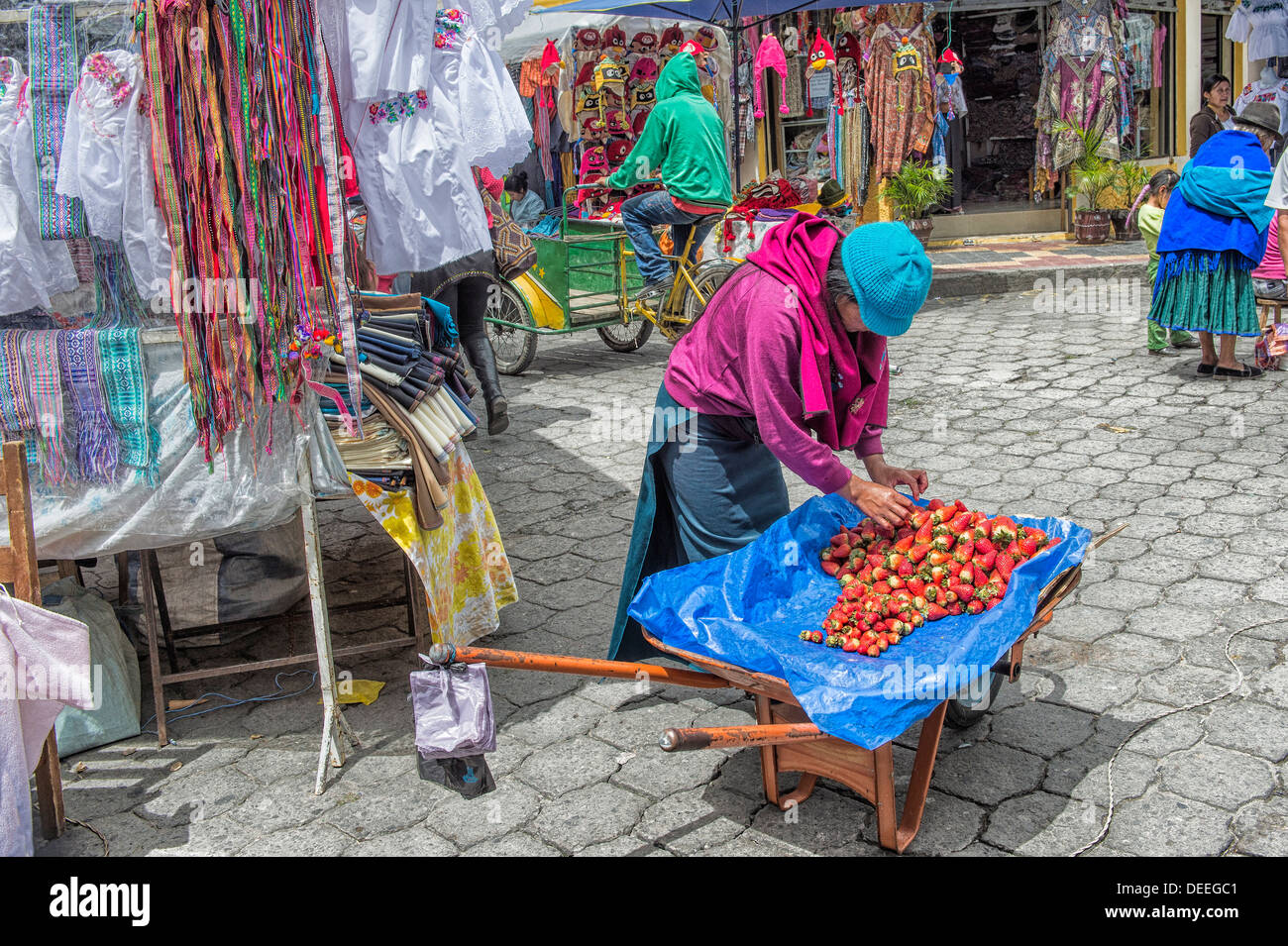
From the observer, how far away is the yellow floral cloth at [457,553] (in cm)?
372

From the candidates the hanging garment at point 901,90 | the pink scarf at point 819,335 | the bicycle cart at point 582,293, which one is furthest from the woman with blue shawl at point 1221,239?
the hanging garment at point 901,90

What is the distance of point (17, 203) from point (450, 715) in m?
2.02

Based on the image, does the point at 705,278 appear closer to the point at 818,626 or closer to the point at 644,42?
the point at 644,42

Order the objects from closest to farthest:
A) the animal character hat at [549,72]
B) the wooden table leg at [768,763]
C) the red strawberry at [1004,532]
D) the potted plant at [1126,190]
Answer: the wooden table leg at [768,763] < the red strawberry at [1004,532] < the animal character hat at [549,72] < the potted plant at [1126,190]

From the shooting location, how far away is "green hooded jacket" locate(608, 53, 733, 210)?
27.2ft

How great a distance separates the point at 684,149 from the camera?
8.27 m

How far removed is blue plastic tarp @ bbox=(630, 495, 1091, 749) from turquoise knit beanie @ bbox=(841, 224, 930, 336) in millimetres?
661

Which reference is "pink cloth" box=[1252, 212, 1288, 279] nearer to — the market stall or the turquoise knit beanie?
the turquoise knit beanie

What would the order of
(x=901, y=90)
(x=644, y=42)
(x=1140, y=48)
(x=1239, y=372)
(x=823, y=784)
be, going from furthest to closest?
1. (x=1140, y=48)
2. (x=901, y=90)
3. (x=644, y=42)
4. (x=1239, y=372)
5. (x=823, y=784)

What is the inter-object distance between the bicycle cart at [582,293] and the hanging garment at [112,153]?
530 centimetres

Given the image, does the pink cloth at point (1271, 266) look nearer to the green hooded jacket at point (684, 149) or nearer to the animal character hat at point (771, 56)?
the green hooded jacket at point (684, 149)

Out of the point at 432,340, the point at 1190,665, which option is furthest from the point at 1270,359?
the point at 432,340

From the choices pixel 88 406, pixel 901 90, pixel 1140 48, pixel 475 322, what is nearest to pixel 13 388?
pixel 88 406

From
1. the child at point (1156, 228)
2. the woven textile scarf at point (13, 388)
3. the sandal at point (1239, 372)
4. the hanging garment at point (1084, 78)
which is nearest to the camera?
the woven textile scarf at point (13, 388)
